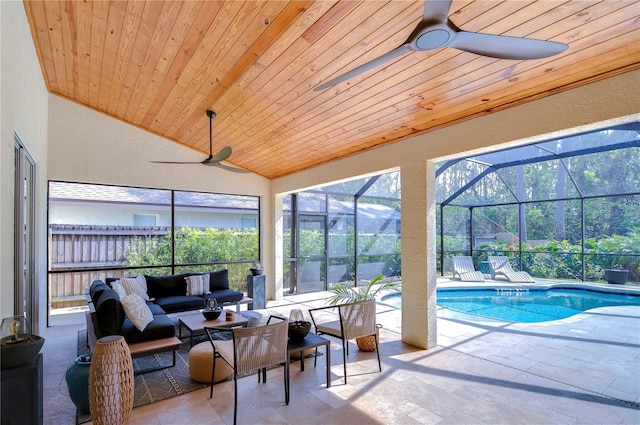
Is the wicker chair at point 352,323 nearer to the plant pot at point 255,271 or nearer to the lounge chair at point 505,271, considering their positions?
the plant pot at point 255,271

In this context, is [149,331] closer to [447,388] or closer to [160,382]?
[160,382]

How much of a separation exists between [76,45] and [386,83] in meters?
3.48

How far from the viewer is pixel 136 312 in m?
3.63

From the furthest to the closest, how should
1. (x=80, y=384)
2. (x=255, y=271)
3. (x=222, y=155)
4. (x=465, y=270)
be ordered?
(x=465, y=270), (x=255, y=271), (x=222, y=155), (x=80, y=384)

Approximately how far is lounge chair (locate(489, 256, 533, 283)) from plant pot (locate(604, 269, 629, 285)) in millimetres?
1678

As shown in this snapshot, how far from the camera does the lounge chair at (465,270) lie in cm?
947

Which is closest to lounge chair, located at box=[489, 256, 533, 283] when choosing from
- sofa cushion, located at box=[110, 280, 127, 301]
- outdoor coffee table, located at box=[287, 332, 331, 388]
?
outdoor coffee table, located at box=[287, 332, 331, 388]

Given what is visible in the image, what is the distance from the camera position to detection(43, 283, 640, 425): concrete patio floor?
2.68 m

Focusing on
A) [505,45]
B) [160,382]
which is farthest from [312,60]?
[160,382]

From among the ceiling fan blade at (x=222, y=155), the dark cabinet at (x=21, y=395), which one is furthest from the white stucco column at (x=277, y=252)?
the dark cabinet at (x=21, y=395)

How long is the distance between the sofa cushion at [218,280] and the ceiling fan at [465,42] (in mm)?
5286

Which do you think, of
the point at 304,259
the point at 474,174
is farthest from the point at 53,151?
the point at 474,174

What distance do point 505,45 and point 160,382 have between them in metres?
4.05

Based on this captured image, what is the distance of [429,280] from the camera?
4.18 m
